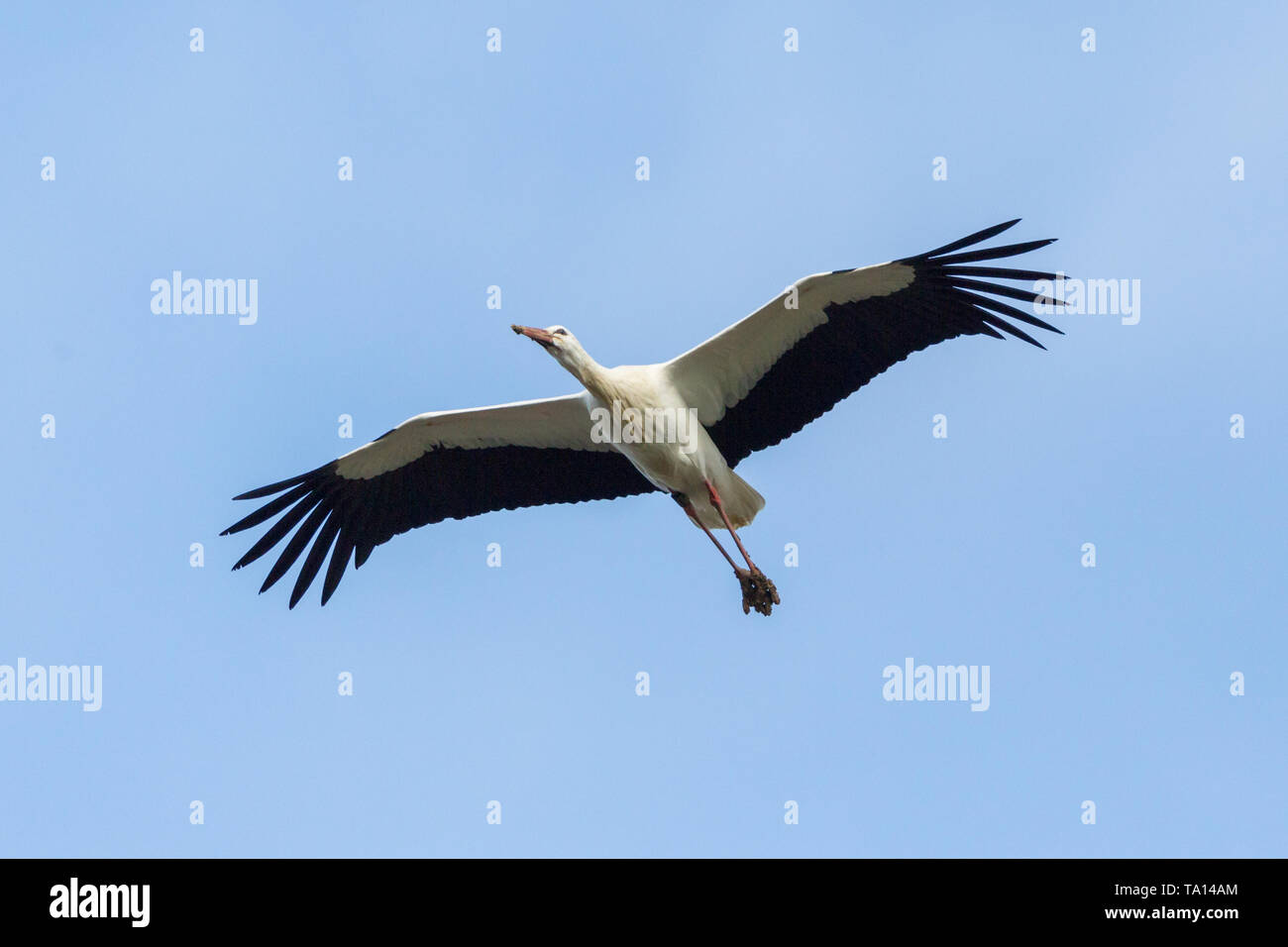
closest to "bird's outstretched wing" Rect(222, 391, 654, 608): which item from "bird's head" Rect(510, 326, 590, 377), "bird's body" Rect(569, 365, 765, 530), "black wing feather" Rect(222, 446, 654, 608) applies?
"black wing feather" Rect(222, 446, 654, 608)

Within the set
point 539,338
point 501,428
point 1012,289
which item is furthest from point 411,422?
point 1012,289

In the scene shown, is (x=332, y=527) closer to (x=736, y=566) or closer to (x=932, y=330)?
(x=736, y=566)

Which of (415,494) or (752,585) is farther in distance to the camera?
(415,494)

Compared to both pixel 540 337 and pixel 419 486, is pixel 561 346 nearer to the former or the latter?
pixel 540 337

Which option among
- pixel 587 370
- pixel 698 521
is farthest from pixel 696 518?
pixel 587 370

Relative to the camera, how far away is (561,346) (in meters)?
11.1

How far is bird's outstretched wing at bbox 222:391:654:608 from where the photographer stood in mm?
12383

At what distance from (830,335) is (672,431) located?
1436 millimetres

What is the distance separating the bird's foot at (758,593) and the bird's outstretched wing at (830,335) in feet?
3.27

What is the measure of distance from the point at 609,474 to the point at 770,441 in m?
1.49

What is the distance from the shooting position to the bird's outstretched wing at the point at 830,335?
1095cm

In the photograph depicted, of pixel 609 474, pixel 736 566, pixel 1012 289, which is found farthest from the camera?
pixel 609 474

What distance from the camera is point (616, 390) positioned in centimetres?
1120

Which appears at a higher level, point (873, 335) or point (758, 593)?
point (873, 335)
